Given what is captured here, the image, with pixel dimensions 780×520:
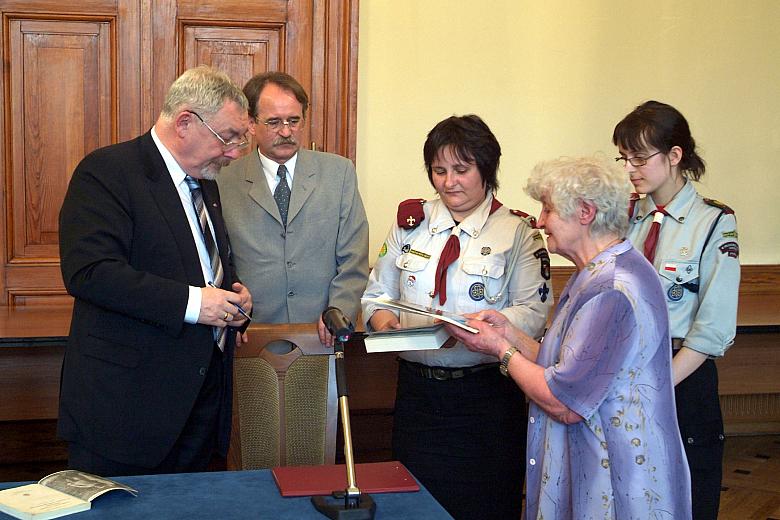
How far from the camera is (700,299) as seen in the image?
2.79 meters

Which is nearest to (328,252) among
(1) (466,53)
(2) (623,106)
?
(1) (466,53)

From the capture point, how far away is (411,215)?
2982 millimetres

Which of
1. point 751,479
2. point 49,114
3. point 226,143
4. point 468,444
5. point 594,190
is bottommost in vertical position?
point 751,479

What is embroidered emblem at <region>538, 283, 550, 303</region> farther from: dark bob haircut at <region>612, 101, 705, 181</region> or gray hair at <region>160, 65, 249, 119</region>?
gray hair at <region>160, 65, 249, 119</region>

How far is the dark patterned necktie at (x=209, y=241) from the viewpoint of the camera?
8.35 ft

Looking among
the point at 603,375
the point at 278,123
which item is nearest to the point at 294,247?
the point at 278,123

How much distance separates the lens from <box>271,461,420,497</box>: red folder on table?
6.97 feet

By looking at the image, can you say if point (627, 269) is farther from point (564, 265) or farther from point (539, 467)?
point (564, 265)

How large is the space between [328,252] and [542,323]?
871 millimetres

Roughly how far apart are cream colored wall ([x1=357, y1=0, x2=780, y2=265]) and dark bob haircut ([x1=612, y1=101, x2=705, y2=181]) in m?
2.17

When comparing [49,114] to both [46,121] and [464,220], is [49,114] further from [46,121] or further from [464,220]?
[464,220]

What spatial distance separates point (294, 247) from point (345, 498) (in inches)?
54.8

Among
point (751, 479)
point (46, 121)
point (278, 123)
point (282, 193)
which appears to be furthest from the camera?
point (751, 479)

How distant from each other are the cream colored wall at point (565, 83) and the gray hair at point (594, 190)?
265cm
